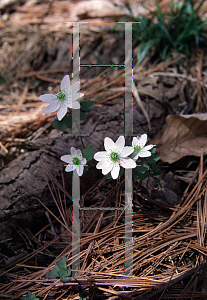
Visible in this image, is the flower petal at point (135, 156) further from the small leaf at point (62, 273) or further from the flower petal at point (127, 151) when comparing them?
the small leaf at point (62, 273)

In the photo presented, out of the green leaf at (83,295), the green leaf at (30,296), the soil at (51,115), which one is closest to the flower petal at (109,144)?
the soil at (51,115)

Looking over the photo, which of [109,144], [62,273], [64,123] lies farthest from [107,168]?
[62,273]

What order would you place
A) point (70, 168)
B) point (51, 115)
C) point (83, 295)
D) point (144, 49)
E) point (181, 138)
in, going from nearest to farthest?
point (83, 295), point (70, 168), point (181, 138), point (51, 115), point (144, 49)

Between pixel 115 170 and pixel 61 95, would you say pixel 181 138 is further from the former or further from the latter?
pixel 61 95

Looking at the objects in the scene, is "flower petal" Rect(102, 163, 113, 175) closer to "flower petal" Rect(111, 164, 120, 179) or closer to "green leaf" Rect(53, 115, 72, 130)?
"flower petal" Rect(111, 164, 120, 179)

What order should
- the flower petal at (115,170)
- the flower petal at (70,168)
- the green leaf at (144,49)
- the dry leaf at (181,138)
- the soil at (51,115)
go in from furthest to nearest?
the green leaf at (144,49) < the dry leaf at (181,138) < the soil at (51,115) < the flower petal at (70,168) < the flower petal at (115,170)

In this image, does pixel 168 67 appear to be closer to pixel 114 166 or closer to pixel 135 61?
pixel 135 61
